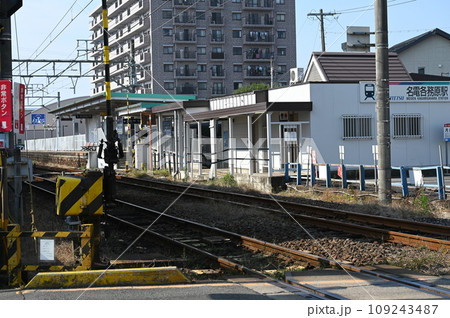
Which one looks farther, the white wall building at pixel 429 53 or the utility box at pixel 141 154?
the white wall building at pixel 429 53

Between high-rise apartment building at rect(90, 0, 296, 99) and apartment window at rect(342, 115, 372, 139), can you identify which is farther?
high-rise apartment building at rect(90, 0, 296, 99)

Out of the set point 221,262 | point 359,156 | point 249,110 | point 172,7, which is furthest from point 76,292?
point 172,7

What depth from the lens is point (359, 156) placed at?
23.6m

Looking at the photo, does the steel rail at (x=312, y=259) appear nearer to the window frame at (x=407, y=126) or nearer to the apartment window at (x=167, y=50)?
the window frame at (x=407, y=126)

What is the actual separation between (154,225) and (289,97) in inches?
504

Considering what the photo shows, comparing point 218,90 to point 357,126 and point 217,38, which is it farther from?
point 357,126

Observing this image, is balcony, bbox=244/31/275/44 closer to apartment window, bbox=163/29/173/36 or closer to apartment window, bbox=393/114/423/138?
apartment window, bbox=163/29/173/36

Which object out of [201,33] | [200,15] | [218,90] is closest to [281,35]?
[201,33]

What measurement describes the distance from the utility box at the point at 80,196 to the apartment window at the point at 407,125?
18269mm

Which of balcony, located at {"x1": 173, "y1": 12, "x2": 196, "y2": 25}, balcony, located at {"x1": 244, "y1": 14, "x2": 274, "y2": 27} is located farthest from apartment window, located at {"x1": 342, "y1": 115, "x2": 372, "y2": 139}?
balcony, located at {"x1": 244, "y1": 14, "x2": 274, "y2": 27}

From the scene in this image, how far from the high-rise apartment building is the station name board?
168ft

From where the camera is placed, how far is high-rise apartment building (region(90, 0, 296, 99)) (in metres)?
75.9

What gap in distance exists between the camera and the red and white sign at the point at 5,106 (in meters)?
9.49

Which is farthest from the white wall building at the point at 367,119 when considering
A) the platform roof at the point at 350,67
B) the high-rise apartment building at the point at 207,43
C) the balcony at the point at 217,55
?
the balcony at the point at 217,55
